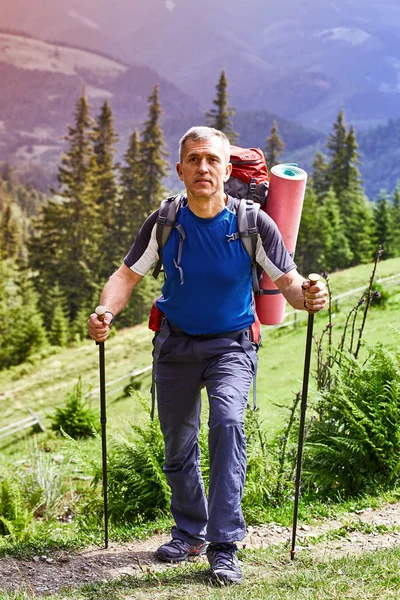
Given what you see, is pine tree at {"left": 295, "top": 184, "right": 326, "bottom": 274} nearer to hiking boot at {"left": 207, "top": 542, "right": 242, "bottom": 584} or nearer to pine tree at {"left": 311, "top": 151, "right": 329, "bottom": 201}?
A: pine tree at {"left": 311, "top": 151, "right": 329, "bottom": 201}

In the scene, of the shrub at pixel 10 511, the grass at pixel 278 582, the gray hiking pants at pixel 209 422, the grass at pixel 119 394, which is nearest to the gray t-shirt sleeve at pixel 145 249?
the gray hiking pants at pixel 209 422

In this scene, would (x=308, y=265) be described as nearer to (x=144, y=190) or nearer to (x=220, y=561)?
(x=144, y=190)

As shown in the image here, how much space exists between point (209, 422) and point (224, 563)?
0.95 m

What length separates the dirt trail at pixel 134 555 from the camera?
17.3ft

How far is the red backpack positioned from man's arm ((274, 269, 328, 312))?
1071mm

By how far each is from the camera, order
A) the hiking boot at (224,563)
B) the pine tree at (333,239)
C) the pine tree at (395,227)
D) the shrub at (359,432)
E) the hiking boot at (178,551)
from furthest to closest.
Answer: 1. the pine tree at (333,239)
2. the pine tree at (395,227)
3. the shrub at (359,432)
4. the hiking boot at (178,551)
5. the hiking boot at (224,563)

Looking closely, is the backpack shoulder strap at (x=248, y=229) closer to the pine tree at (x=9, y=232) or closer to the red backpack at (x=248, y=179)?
the red backpack at (x=248, y=179)

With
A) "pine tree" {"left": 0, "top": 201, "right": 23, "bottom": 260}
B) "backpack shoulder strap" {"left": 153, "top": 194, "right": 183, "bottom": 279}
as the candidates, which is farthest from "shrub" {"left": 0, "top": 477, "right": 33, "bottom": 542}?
"pine tree" {"left": 0, "top": 201, "right": 23, "bottom": 260}

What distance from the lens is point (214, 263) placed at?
495cm

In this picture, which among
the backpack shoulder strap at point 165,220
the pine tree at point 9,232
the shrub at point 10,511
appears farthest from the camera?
the pine tree at point 9,232

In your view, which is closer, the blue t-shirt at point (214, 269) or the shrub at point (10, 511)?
the blue t-shirt at point (214, 269)

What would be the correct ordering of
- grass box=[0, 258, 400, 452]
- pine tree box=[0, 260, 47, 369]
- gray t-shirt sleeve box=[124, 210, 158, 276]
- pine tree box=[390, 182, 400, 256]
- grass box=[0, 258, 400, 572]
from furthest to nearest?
pine tree box=[390, 182, 400, 256]
pine tree box=[0, 260, 47, 369]
grass box=[0, 258, 400, 452]
grass box=[0, 258, 400, 572]
gray t-shirt sleeve box=[124, 210, 158, 276]

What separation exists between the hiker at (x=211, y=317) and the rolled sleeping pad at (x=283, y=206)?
0.59 meters

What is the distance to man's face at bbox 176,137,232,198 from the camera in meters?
5.02
